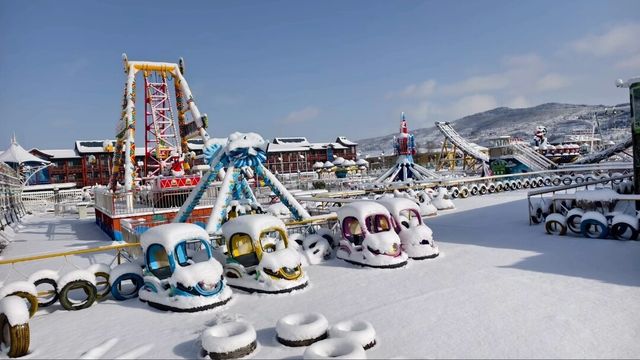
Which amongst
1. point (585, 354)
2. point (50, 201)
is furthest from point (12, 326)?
point (50, 201)

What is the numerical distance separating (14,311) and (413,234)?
27.5 feet

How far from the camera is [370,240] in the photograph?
32.5 feet

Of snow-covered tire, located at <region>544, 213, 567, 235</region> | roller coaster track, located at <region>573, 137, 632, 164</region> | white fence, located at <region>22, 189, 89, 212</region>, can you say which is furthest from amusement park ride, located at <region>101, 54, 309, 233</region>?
roller coaster track, located at <region>573, 137, 632, 164</region>

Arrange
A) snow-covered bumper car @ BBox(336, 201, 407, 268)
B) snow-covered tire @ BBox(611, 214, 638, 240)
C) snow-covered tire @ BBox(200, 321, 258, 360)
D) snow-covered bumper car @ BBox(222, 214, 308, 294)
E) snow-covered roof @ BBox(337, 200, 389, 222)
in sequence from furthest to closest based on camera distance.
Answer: snow-covered tire @ BBox(611, 214, 638, 240)
snow-covered roof @ BBox(337, 200, 389, 222)
snow-covered bumper car @ BBox(336, 201, 407, 268)
snow-covered bumper car @ BBox(222, 214, 308, 294)
snow-covered tire @ BBox(200, 321, 258, 360)

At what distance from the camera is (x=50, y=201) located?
40.8 meters

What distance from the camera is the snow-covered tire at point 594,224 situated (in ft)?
36.0

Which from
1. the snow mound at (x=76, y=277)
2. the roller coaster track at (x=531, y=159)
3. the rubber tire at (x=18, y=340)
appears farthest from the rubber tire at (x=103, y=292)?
the roller coaster track at (x=531, y=159)

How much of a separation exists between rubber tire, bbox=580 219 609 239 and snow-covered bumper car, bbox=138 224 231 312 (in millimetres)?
10027

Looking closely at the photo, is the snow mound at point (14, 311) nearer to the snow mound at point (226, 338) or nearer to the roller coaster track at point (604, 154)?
the snow mound at point (226, 338)

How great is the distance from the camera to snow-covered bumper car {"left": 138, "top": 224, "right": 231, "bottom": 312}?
748 cm

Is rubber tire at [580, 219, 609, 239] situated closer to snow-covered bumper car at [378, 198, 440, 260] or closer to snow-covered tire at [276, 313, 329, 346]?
snow-covered bumper car at [378, 198, 440, 260]

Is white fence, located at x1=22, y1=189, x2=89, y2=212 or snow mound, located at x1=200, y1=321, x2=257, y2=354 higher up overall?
white fence, located at x1=22, y1=189, x2=89, y2=212

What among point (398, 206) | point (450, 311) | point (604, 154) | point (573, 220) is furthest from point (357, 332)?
point (604, 154)

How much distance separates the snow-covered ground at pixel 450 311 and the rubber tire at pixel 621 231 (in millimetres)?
418
